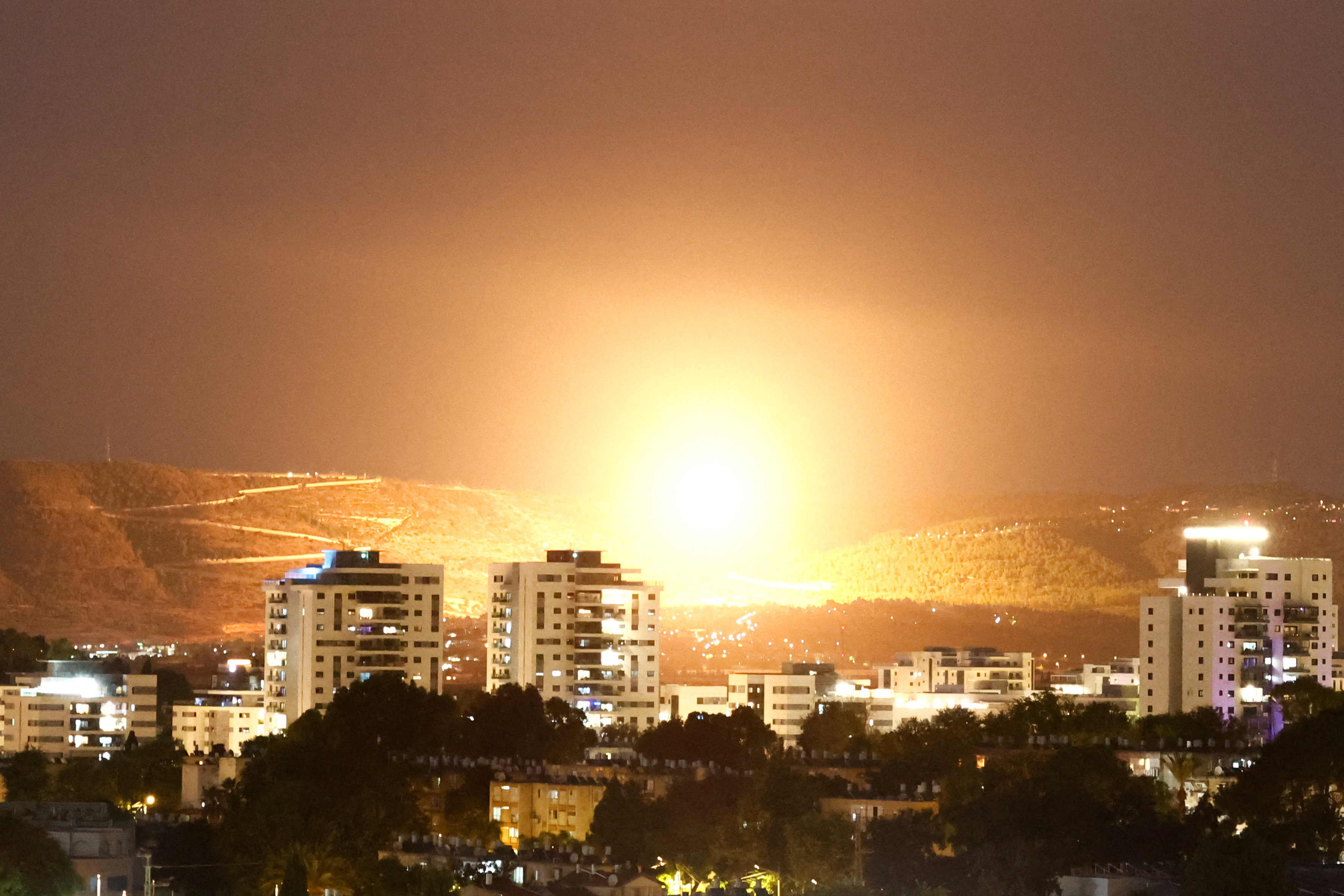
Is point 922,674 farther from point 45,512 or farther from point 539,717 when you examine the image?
point 45,512

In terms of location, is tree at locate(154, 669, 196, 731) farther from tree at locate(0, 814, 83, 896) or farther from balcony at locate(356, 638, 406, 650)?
tree at locate(0, 814, 83, 896)

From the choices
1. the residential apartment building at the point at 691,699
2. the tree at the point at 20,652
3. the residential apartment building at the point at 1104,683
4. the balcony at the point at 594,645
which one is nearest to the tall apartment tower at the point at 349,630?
the balcony at the point at 594,645

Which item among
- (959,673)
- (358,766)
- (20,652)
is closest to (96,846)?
(358,766)

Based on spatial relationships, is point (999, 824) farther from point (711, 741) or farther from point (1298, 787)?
point (711, 741)

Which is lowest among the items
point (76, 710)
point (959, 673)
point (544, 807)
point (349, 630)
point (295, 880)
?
point (295, 880)

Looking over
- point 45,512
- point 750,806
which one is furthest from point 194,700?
point 45,512

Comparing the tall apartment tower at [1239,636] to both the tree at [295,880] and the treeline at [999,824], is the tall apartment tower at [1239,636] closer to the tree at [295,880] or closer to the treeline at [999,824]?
the treeline at [999,824]

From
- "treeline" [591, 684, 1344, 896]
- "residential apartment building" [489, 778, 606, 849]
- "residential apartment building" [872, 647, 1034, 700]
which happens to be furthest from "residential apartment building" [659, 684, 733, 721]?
"treeline" [591, 684, 1344, 896]
